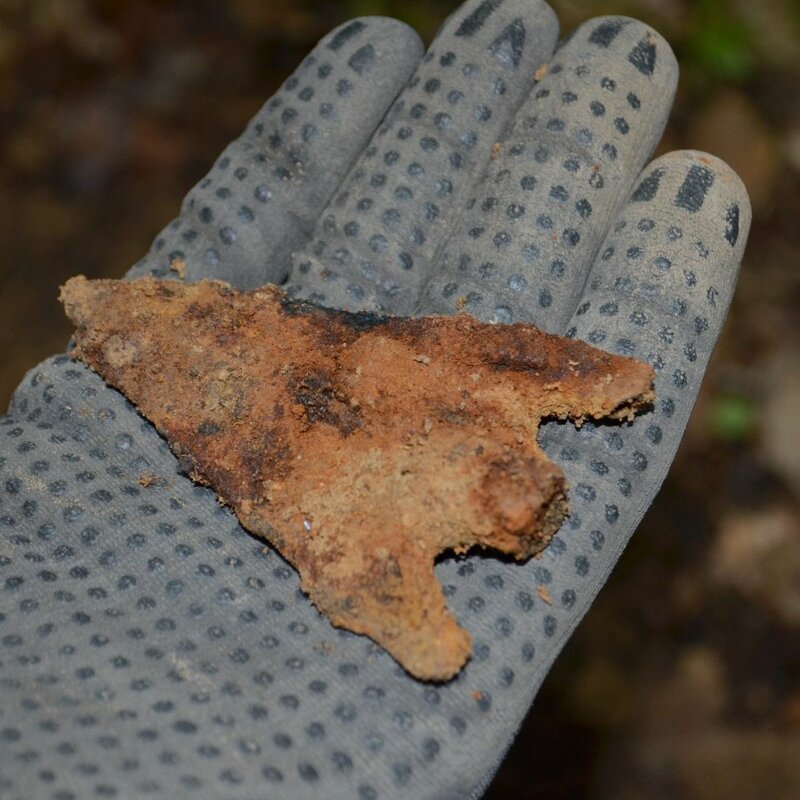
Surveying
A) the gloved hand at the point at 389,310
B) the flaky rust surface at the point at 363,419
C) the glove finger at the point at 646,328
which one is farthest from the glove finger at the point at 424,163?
the glove finger at the point at 646,328

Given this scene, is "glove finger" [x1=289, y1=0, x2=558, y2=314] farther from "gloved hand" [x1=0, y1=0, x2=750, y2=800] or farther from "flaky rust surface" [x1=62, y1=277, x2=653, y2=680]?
"flaky rust surface" [x1=62, y1=277, x2=653, y2=680]

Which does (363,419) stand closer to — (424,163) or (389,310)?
(389,310)

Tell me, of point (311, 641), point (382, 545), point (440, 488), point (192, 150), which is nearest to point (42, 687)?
point (311, 641)

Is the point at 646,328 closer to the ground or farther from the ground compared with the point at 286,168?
closer to the ground

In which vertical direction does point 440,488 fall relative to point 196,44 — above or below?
below

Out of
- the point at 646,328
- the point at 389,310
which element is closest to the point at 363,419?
the point at 389,310

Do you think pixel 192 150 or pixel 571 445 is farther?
pixel 192 150

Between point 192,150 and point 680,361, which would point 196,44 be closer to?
point 192,150
